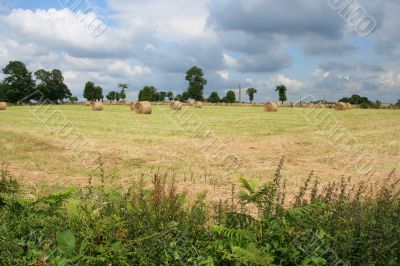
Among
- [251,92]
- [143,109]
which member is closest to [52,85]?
[251,92]

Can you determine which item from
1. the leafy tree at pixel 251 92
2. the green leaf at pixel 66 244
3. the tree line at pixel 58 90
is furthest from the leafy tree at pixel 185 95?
the green leaf at pixel 66 244

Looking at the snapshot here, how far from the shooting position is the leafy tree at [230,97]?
113125mm

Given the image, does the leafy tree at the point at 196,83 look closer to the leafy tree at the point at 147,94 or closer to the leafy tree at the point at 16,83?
the leafy tree at the point at 147,94

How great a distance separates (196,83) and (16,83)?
46336 millimetres

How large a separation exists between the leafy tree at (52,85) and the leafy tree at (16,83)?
2.99 metres

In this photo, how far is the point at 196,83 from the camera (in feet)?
382

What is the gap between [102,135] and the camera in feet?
59.3

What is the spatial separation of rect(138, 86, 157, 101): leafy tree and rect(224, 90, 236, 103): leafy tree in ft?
64.7

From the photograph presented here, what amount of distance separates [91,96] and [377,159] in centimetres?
12147

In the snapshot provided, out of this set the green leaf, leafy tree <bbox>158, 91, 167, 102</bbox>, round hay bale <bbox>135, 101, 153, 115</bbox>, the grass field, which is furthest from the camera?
leafy tree <bbox>158, 91, 167, 102</bbox>

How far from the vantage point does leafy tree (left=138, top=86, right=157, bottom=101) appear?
11181cm

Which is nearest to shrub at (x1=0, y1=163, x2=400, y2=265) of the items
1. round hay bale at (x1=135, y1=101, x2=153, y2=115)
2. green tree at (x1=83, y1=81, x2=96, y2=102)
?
round hay bale at (x1=135, y1=101, x2=153, y2=115)

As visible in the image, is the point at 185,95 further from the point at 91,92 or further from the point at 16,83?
the point at 16,83

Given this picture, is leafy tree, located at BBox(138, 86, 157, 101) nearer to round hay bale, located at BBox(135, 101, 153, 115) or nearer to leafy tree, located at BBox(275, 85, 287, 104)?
leafy tree, located at BBox(275, 85, 287, 104)
